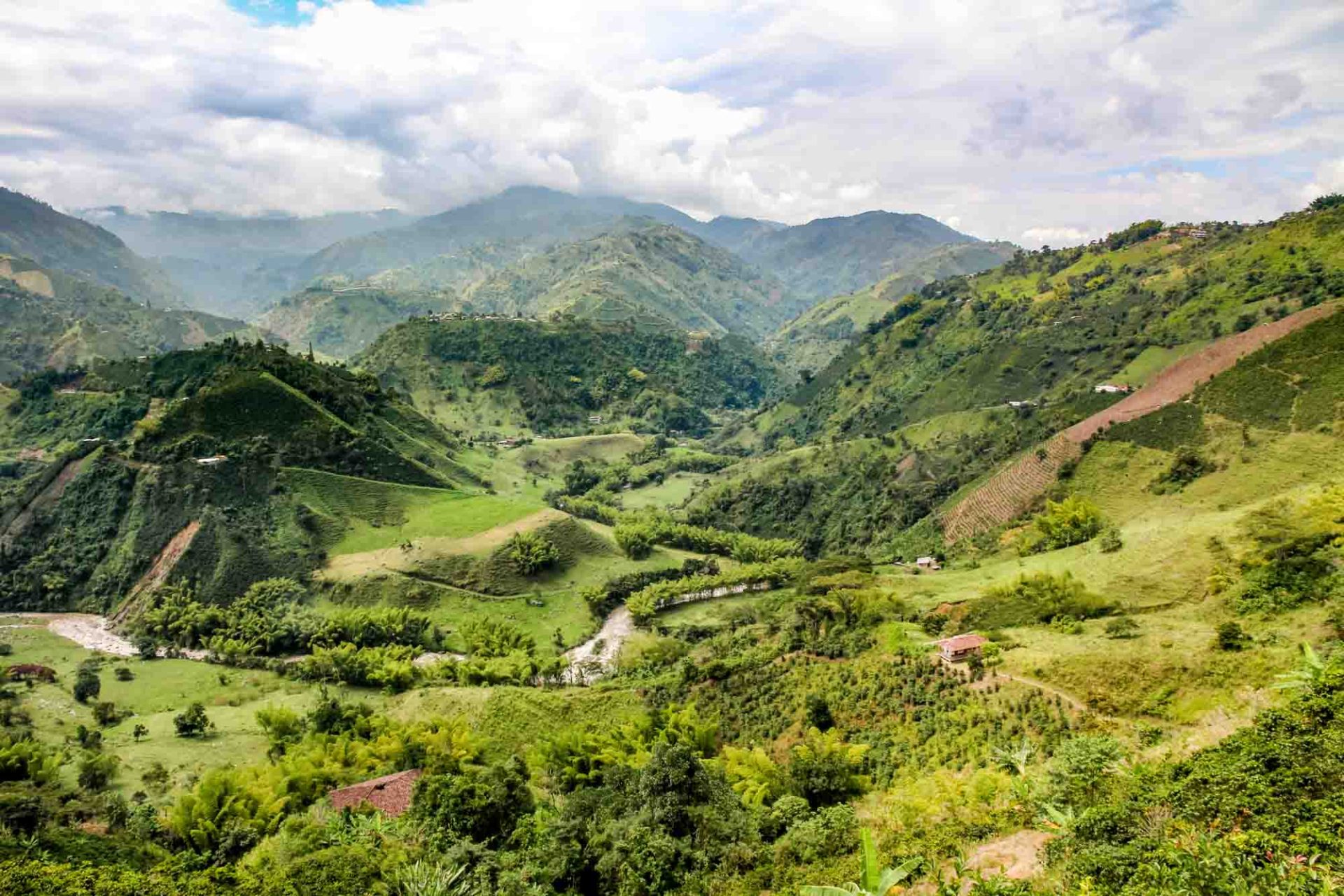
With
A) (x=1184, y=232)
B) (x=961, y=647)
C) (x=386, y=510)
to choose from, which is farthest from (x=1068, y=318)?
(x=386, y=510)

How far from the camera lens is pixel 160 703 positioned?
5466 cm

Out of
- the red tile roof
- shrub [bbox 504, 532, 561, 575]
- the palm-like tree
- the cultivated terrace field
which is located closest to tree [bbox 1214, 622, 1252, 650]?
the cultivated terrace field

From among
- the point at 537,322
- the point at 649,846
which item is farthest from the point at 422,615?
the point at 537,322

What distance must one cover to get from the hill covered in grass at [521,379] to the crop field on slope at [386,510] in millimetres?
61841

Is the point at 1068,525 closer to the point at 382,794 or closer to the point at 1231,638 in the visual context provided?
the point at 1231,638

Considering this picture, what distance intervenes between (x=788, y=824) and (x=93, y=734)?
45141mm

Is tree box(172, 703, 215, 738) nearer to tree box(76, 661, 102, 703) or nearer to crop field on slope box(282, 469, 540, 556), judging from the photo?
tree box(76, 661, 102, 703)

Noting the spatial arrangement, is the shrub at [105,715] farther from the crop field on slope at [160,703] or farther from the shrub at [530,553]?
the shrub at [530,553]

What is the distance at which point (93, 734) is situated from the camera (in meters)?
45.8

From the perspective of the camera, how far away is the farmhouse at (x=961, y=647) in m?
37.7

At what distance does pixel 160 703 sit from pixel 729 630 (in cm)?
4536

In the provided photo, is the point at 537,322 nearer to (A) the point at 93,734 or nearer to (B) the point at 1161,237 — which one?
(B) the point at 1161,237

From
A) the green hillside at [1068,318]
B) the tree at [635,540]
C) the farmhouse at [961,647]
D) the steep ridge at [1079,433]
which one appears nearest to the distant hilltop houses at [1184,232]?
the green hillside at [1068,318]

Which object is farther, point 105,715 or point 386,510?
point 386,510
